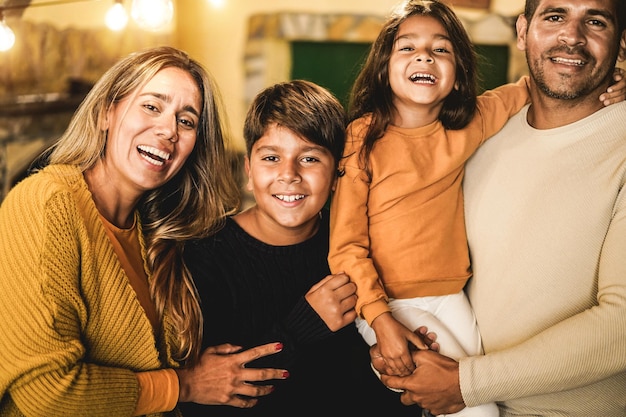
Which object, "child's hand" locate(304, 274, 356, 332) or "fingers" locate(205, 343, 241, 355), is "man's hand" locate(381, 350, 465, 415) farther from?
"fingers" locate(205, 343, 241, 355)

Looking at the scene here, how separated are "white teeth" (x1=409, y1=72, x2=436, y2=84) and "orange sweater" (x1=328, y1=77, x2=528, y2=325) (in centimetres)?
15

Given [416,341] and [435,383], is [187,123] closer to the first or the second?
[416,341]

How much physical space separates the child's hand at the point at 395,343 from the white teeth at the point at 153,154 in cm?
71

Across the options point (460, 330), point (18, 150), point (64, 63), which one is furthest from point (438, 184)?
point (64, 63)

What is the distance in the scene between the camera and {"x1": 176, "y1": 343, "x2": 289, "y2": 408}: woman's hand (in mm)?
1621

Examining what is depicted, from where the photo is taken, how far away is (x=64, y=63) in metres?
4.78

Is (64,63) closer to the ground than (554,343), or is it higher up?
higher up

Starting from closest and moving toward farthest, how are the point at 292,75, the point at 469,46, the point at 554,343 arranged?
1. the point at 554,343
2. the point at 469,46
3. the point at 292,75

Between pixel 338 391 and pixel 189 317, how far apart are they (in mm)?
516

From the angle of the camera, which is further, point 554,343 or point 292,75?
point 292,75

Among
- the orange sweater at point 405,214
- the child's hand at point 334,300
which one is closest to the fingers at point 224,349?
the child's hand at point 334,300

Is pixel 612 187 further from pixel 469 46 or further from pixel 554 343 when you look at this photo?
pixel 469 46

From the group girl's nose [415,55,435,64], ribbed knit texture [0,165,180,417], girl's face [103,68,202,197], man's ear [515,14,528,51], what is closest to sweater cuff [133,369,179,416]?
→ ribbed knit texture [0,165,180,417]

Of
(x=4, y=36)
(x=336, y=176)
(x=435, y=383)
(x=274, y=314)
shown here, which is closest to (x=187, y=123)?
(x=336, y=176)
